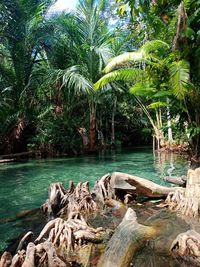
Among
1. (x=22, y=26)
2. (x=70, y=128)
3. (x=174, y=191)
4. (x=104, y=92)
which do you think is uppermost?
(x=22, y=26)

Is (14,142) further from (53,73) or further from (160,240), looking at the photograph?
(160,240)

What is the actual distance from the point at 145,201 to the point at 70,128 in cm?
1253

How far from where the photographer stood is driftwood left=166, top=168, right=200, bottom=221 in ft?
17.0

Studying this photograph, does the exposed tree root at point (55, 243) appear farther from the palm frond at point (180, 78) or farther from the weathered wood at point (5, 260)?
the palm frond at point (180, 78)

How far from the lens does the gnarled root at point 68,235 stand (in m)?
4.11

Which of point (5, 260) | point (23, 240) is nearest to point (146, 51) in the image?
point (23, 240)

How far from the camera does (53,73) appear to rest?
17.5 meters

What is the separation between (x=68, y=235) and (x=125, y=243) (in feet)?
2.88

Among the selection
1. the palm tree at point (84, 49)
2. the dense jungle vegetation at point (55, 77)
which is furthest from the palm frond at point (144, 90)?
the palm tree at point (84, 49)

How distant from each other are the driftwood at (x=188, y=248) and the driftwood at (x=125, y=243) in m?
0.45

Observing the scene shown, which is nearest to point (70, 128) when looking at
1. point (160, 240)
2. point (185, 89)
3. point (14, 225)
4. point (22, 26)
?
point (22, 26)

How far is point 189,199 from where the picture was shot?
5375 millimetres

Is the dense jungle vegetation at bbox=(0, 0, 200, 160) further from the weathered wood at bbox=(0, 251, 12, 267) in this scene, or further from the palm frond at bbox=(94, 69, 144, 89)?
the weathered wood at bbox=(0, 251, 12, 267)

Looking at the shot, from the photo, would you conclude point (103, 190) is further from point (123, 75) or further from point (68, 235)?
point (123, 75)
